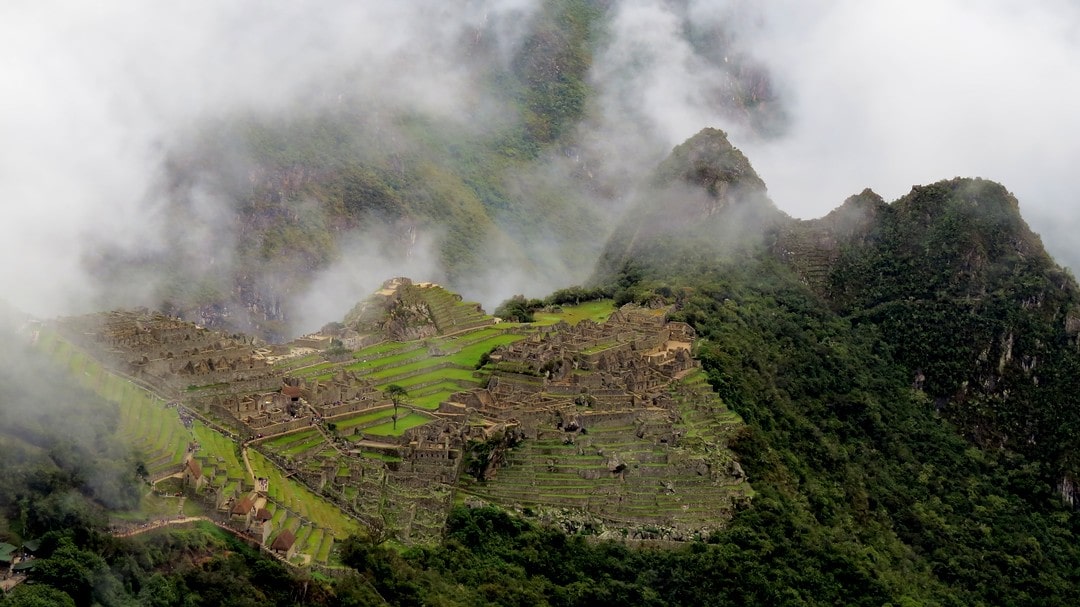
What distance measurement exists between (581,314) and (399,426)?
31356 millimetres

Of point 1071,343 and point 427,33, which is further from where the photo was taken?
point 427,33

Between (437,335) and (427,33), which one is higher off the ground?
(427,33)

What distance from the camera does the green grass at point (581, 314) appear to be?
83.1m

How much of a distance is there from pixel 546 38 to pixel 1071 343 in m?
118

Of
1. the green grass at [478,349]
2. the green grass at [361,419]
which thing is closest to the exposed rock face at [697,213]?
the green grass at [478,349]

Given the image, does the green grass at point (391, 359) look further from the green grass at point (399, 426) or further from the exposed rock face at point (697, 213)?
the exposed rock face at point (697, 213)

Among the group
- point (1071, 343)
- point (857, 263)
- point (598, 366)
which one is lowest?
point (598, 366)

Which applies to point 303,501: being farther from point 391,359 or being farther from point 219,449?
point 391,359

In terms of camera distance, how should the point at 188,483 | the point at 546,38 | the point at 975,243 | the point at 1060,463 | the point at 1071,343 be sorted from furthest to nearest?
1. the point at 546,38
2. the point at 975,243
3. the point at 1071,343
4. the point at 1060,463
5. the point at 188,483

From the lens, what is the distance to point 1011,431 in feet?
300

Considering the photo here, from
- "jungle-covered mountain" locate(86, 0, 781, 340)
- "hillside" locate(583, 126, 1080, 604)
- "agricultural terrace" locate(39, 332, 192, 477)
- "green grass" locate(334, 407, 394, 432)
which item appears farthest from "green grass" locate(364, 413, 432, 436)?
"jungle-covered mountain" locate(86, 0, 781, 340)

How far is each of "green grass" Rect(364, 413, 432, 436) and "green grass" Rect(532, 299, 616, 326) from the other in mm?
21884

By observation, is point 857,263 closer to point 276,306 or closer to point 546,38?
point 276,306

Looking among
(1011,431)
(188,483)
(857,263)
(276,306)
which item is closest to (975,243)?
(857,263)
